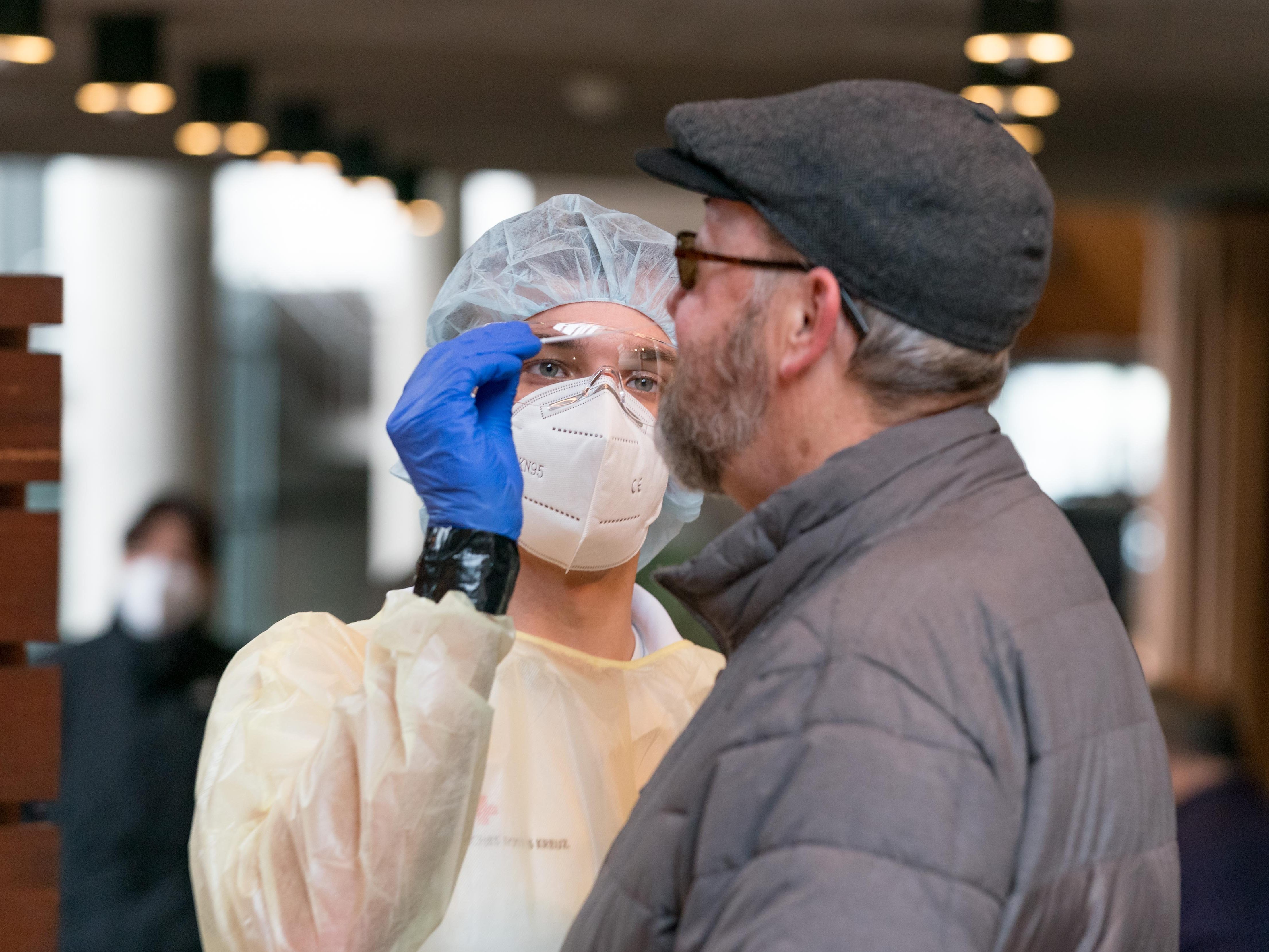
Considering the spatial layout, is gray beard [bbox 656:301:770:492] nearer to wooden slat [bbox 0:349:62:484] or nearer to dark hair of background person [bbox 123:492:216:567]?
wooden slat [bbox 0:349:62:484]

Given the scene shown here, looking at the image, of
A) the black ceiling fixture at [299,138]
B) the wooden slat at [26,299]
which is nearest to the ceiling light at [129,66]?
the black ceiling fixture at [299,138]

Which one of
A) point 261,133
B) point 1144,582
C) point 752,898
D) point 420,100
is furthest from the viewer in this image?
point 1144,582

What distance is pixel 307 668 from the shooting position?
1.41m

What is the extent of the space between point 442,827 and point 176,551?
3.25 meters

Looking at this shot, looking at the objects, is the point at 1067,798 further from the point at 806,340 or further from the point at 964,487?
the point at 806,340

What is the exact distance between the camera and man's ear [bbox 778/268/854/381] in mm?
1009

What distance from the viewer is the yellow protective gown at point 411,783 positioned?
47.3 inches

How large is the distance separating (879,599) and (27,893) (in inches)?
34.0

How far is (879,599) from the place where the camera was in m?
0.92

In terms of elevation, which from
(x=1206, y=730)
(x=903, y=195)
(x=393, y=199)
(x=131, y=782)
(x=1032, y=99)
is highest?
(x=393, y=199)

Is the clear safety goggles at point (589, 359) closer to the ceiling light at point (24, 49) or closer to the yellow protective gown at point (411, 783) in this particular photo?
the yellow protective gown at point (411, 783)

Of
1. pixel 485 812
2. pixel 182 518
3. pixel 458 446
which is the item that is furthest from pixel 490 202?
pixel 458 446

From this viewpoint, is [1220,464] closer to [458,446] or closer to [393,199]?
[393,199]

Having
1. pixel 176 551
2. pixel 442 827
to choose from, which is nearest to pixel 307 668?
pixel 442 827
